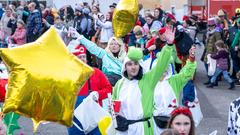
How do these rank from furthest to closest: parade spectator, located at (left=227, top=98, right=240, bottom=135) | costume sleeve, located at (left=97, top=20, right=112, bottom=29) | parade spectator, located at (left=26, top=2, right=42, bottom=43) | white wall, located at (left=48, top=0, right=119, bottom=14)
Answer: white wall, located at (left=48, top=0, right=119, bottom=14)
parade spectator, located at (left=26, top=2, right=42, bottom=43)
costume sleeve, located at (left=97, top=20, right=112, bottom=29)
parade spectator, located at (left=227, top=98, right=240, bottom=135)

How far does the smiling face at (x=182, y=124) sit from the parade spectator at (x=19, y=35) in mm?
12280

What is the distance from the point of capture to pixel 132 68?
6.43 meters

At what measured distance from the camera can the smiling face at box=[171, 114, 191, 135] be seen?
489 cm

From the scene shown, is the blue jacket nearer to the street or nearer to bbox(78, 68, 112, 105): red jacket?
the street

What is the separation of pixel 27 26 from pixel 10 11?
4.35 ft

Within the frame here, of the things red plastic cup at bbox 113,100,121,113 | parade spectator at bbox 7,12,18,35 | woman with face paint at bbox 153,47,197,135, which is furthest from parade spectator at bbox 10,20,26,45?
red plastic cup at bbox 113,100,121,113

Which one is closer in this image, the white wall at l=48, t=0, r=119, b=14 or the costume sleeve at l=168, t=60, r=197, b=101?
the costume sleeve at l=168, t=60, r=197, b=101

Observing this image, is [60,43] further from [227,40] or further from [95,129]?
[227,40]

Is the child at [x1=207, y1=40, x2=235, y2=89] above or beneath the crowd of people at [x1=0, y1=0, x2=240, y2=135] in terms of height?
beneath

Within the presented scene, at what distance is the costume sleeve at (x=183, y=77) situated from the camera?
6598 mm

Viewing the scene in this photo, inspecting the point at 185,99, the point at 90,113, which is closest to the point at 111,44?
the point at 185,99

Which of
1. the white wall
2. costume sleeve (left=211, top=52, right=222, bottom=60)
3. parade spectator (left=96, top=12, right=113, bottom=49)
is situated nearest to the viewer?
costume sleeve (left=211, top=52, right=222, bottom=60)

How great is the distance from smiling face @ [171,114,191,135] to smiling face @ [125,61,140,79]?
1.45 m

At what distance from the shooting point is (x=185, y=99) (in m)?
8.00
